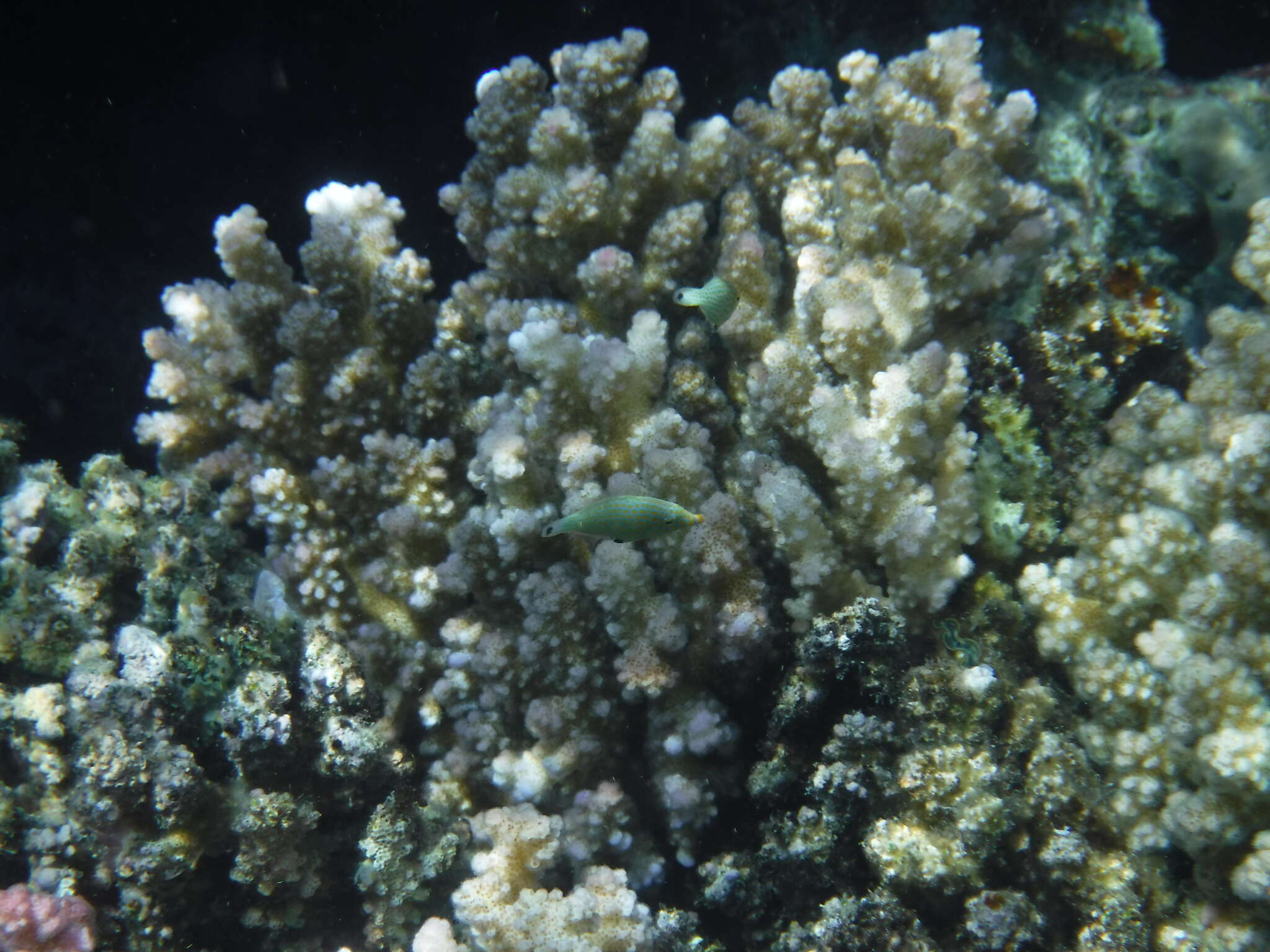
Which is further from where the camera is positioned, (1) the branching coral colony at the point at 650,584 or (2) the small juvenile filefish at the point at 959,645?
(2) the small juvenile filefish at the point at 959,645

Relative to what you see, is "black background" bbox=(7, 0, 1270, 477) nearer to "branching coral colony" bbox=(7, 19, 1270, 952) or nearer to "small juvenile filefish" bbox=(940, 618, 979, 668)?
"branching coral colony" bbox=(7, 19, 1270, 952)

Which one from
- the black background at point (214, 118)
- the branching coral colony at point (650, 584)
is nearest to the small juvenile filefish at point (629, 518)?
the branching coral colony at point (650, 584)

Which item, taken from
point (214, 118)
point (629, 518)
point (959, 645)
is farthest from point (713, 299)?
point (214, 118)

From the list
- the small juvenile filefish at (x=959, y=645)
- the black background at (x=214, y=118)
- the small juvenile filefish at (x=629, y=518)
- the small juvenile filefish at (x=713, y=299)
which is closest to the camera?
the small juvenile filefish at (x=629, y=518)

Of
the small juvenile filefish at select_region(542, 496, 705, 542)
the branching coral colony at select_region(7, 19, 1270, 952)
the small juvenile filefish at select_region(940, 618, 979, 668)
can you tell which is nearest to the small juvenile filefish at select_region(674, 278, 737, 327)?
the branching coral colony at select_region(7, 19, 1270, 952)

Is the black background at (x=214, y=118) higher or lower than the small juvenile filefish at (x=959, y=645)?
higher

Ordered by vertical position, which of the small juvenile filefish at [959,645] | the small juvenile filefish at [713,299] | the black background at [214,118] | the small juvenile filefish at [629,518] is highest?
the black background at [214,118]

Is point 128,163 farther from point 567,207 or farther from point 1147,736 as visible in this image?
point 1147,736

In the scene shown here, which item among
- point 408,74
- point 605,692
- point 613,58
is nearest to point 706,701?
point 605,692

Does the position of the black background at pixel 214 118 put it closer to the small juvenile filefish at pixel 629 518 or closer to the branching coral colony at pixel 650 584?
the branching coral colony at pixel 650 584
